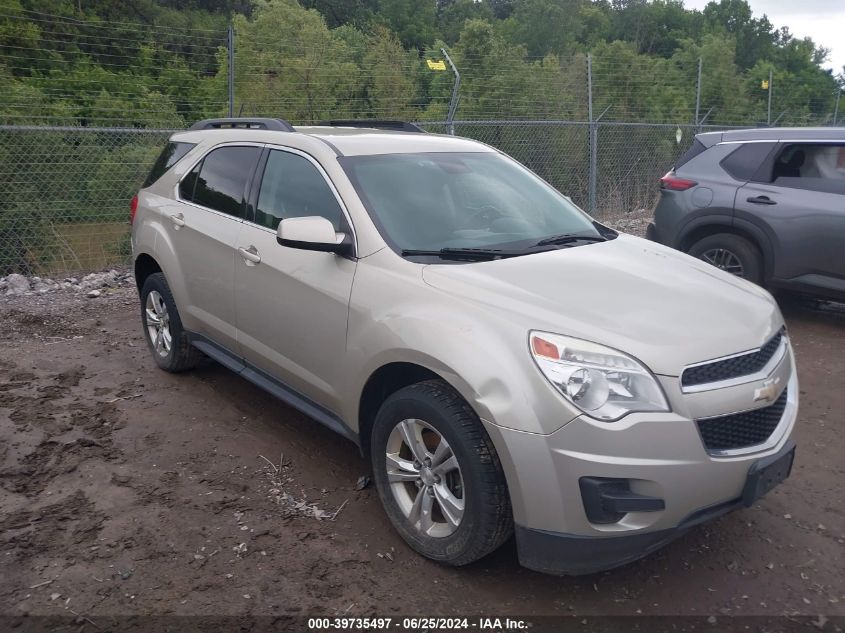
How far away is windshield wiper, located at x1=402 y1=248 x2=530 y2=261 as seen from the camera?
3410 millimetres

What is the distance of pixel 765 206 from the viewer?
6574mm

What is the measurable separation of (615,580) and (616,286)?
122cm

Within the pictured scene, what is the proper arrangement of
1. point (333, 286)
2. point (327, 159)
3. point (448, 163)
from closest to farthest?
point (333, 286) < point (327, 159) < point (448, 163)

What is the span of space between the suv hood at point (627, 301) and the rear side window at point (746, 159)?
3.57 m

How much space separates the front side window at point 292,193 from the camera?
3.78 metres

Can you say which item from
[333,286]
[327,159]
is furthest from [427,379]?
[327,159]

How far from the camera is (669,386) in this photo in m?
2.67

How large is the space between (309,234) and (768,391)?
79.7 inches

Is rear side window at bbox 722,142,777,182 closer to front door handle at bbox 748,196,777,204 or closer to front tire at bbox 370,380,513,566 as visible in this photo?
front door handle at bbox 748,196,777,204

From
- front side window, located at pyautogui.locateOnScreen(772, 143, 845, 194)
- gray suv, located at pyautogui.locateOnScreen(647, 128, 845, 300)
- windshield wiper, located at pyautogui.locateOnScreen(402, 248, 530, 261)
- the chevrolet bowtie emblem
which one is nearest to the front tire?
windshield wiper, located at pyautogui.locateOnScreen(402, 248, 530, 261)

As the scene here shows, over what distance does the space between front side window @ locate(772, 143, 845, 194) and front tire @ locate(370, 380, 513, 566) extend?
4939 millimetres

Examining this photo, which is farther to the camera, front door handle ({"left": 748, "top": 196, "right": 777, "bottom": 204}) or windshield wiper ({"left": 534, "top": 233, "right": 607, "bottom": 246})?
front door handle ({"left": 748, "top": 196, "right": 777, "bottom": 204})

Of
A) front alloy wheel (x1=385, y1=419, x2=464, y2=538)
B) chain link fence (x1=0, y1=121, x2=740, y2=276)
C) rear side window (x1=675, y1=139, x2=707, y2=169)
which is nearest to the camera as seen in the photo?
front alloy wheel (x1=385, y1=419, x2=464, y2=538)

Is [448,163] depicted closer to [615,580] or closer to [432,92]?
[615,580]
